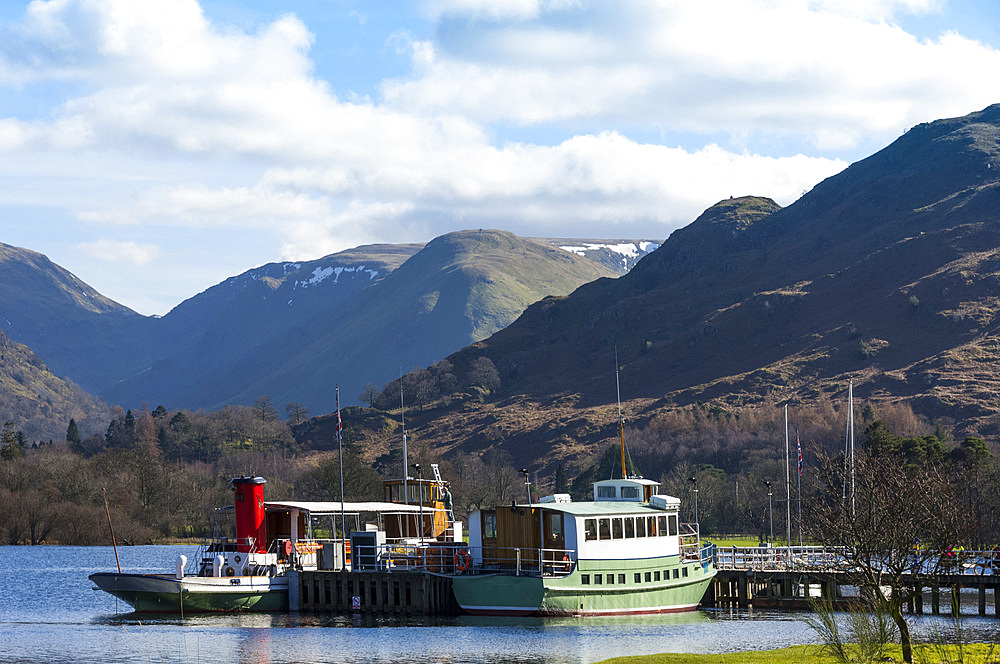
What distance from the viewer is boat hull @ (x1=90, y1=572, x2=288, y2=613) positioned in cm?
6994

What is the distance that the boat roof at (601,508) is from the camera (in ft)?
228

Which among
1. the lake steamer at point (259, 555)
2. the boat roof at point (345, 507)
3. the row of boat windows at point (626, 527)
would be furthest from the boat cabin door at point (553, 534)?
the boat roof at point (345, 507)

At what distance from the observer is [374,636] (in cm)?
6259

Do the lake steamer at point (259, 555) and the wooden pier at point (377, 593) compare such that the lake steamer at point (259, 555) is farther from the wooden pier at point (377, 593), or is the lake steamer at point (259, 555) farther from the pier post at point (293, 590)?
the wooden pier at point (377, 593)

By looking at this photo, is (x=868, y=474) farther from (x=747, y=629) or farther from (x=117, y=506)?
(x=117, y=506)

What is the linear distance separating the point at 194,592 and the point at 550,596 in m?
19.4

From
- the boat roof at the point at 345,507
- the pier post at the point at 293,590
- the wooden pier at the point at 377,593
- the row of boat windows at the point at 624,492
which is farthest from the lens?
the row of boat windows at the point at 624,492

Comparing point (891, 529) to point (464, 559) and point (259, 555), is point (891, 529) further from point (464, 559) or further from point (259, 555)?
point (259, 555)

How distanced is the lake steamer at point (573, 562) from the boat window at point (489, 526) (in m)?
0.05

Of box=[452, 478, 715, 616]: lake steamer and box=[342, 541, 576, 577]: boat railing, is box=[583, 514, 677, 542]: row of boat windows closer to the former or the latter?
box=[452, 478, 715, 616]: lake steamer

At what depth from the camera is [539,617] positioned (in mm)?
67250

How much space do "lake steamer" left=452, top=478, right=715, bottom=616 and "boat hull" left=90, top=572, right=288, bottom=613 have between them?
10896 millimetres

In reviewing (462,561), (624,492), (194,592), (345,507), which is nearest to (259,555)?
(194,592)

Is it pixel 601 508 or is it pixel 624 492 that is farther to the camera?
pixel 624 492
